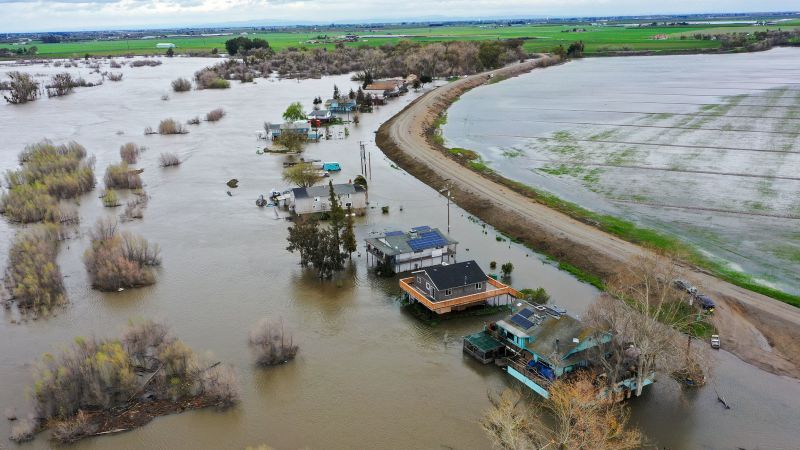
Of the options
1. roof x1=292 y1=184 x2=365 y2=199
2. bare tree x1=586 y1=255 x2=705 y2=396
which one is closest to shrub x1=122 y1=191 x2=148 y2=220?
roof x1=292 y1=184 x2=365 y2=199

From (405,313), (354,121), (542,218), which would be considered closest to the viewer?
(405,313)

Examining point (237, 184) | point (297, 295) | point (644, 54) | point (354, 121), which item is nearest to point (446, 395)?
point (297, 295)

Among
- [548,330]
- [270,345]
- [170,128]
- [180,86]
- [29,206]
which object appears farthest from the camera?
[180,86]

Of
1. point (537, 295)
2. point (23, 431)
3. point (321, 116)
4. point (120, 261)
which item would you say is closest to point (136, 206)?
point (120, 261)

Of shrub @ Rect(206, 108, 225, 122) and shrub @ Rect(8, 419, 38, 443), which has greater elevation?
shrub @ Rect(206, 108, 225, 122)

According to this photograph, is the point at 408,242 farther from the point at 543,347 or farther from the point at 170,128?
the point at 170,128

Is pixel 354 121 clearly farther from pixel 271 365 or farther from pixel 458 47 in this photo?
pixel 458 47

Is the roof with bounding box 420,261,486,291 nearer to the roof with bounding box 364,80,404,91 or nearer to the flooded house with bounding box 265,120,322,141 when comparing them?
the flooded house with bounding box 265,120,322,141
